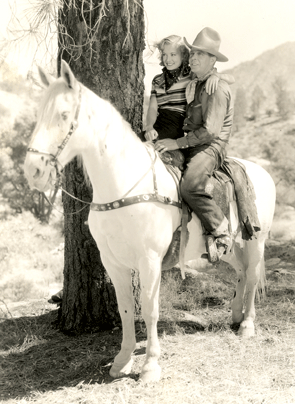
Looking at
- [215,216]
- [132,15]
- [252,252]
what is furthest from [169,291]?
[132,15]

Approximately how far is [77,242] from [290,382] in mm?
2384

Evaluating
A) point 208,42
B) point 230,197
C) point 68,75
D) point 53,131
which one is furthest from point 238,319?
point 68,75

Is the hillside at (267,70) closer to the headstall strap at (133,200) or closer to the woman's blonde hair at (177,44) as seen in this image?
the woman's blonde hair at (177,44)

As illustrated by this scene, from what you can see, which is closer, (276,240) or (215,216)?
(215,216)

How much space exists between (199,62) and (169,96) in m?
0.40

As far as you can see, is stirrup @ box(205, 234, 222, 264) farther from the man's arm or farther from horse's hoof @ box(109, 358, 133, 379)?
horse's hoof @ box(109, 358, 133, 379)

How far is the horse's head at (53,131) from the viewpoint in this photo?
104 inches

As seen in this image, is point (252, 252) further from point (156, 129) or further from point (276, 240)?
point (276, 240)

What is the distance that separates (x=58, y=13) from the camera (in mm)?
4391

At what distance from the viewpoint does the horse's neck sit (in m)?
2.97

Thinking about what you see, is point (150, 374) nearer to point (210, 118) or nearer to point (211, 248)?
point (211, 248)

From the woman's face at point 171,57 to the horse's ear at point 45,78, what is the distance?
1.16 metres

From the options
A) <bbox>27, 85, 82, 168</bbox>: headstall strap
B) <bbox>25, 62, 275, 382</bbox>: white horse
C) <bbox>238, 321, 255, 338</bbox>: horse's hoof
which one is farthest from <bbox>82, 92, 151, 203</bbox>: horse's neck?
<bbox>238, 321, 255, 338</bbox>: horse's hoof

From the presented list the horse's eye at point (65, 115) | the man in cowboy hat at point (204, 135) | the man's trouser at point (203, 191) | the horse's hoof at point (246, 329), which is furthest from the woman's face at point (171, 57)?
the horse's hoof at point (246, 329)
